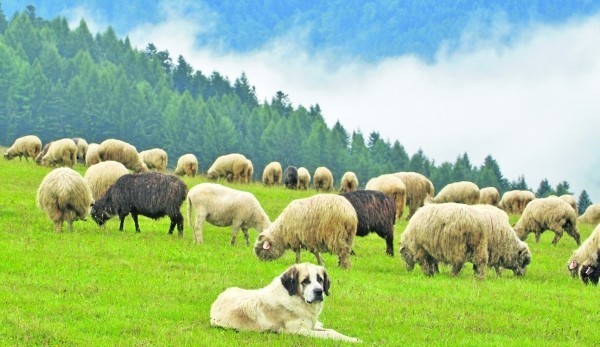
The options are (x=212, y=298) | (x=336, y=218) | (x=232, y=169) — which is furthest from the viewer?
(x=232, y=169)

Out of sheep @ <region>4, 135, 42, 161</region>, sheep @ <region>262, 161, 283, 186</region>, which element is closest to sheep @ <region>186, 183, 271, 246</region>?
sheep @ <region>4, 135, 42, 161</region>

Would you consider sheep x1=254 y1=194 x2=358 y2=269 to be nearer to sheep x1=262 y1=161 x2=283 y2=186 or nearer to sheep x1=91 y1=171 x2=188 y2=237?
sheep x1=91 y1=171 x2=188 y2=237

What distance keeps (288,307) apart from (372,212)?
1172 centimetres

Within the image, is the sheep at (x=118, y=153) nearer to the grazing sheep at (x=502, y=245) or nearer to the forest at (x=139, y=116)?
the grazing sheep at (x=502, y=245)

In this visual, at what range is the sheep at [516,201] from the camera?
194ft

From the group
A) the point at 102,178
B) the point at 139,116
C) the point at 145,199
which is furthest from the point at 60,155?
the point at 139,116

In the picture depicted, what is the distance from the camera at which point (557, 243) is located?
35.1 meters

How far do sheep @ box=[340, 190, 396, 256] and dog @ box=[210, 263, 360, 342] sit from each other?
11011 mm

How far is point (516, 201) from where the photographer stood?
59.5m

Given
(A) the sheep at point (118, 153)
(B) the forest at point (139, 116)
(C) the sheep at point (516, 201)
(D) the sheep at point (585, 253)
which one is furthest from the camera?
(B) the forest at point (139, 116)

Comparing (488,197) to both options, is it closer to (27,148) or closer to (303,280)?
(27,148)

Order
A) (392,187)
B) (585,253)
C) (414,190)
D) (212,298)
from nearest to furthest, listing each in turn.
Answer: (212,298) → (585,253) → (392,187) → (414,190)

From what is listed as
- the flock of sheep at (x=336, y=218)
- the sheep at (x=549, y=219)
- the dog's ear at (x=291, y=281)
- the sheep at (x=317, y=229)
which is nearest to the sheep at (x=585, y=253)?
the flock of sheep at (x=336, y=218)

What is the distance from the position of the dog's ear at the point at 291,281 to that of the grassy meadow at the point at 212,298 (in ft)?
2.18
